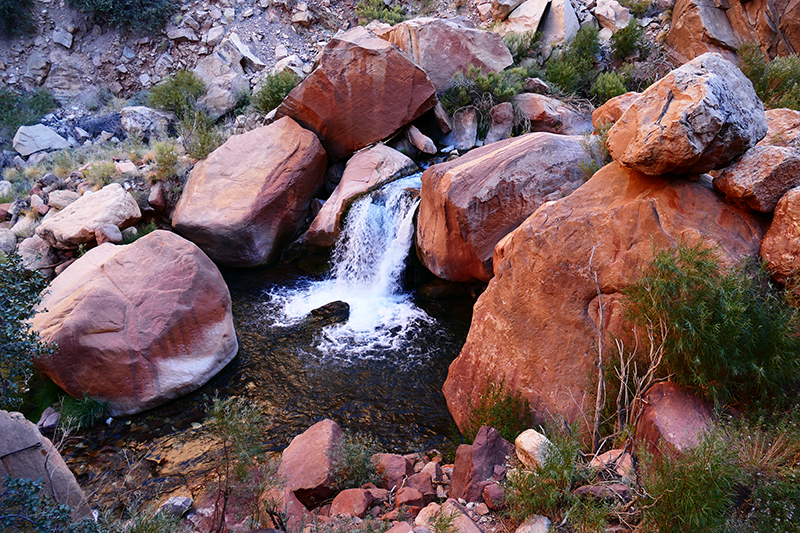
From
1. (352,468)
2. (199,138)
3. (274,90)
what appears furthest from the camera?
(274,90)

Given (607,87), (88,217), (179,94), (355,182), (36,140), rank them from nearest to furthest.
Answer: (88,217) → (355,182) → (607,87) → (179,94) → (36,140)

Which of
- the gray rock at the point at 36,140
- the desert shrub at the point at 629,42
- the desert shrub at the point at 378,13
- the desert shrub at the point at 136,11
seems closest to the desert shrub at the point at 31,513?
the gray rock at the point at 36,140

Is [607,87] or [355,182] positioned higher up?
[607,87]

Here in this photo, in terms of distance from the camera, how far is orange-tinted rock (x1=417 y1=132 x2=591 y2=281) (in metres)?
5.43

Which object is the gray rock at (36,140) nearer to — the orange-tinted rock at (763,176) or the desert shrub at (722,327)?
the desert shrub at (722,327)

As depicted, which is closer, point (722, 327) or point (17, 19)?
point (722, 327)

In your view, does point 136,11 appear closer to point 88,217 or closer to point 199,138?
point 199,138

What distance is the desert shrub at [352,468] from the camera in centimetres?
337

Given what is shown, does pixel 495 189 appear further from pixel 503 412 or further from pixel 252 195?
pixel 252 195

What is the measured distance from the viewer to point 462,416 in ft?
13.7

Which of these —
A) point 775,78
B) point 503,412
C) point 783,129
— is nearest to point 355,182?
point 503,412

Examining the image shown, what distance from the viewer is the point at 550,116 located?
9172 millimetres

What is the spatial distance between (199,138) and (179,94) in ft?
10.5

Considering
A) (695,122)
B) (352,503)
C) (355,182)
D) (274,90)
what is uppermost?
(695,122)
